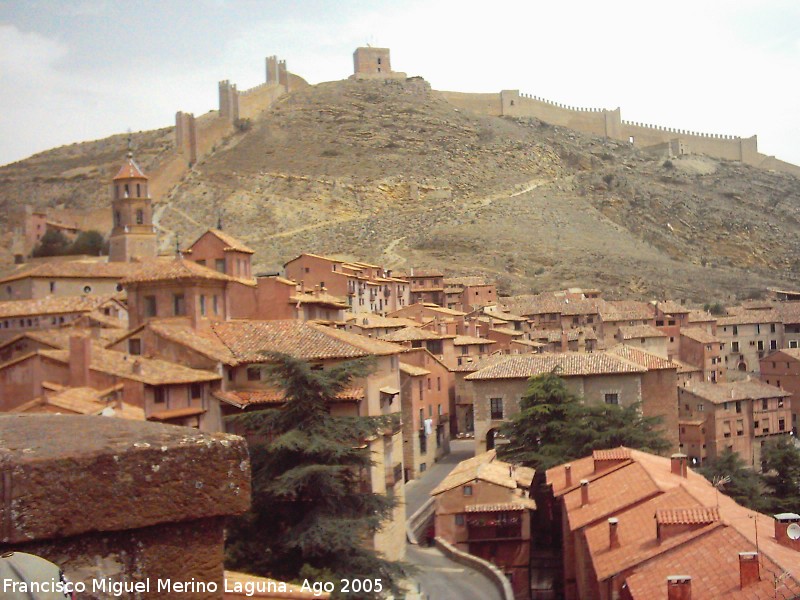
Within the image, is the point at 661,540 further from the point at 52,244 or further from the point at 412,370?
the point at 52,244

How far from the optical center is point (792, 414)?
5316 centimetres

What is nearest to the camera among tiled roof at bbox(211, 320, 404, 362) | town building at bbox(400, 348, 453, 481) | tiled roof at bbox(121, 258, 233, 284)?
tiled roof at bbox(211, 320, 404, 362)

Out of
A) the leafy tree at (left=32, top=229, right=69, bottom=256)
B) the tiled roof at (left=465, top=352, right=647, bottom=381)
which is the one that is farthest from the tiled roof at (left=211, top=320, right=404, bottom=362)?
the leafy tree at (left=32, top=229, right=69, bottom=256)

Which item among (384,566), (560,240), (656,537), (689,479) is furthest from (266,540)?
(560,240)

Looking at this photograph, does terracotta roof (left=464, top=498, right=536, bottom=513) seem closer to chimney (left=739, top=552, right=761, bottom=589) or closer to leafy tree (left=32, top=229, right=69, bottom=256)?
chimney (left=739, top=552, right=761, bottom=589)

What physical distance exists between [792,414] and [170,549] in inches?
2148

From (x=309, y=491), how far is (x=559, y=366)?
17580 millimetres

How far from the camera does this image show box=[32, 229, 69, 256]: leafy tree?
73188mm

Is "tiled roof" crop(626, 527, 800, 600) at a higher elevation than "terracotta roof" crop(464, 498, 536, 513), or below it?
higher

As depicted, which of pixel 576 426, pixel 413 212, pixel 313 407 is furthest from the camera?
pixel 413 212

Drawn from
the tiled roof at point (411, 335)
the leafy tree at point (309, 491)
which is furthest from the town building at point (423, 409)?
the leafy tree at point (309, 491)

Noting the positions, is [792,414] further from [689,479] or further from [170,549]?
[170,549]

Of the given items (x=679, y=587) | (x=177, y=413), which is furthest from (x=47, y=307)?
(x=679, y=587)

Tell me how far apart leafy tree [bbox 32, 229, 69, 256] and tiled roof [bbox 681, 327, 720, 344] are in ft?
145
